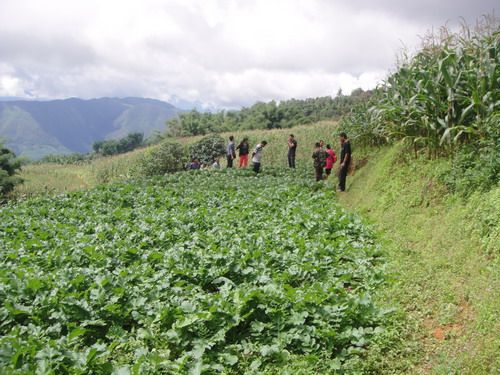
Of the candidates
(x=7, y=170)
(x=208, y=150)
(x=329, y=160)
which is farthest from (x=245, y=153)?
(x=7, y=170)

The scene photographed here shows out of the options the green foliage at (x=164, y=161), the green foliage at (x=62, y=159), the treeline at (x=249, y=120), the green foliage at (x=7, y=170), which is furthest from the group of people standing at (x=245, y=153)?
the green foliage at (x=62, y=159)

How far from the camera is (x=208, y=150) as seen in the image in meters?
28.7

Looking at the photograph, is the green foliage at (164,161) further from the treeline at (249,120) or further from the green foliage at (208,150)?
the treeline at (249,120)

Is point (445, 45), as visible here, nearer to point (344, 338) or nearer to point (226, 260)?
point (226, 260)

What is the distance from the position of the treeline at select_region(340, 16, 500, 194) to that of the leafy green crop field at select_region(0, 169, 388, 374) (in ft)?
6.88

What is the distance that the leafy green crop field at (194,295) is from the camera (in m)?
4.04

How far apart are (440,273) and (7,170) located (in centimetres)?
2829

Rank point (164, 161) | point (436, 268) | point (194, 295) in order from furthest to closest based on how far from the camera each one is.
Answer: point (164, 161), point (436, 268), point (194, 295)

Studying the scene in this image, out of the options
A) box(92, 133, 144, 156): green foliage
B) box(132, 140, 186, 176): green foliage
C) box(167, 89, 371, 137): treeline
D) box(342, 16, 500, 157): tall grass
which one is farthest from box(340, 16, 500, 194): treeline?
box(92, 133, 144, 156): green foliage

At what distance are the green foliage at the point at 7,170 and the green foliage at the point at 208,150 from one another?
1136 centimetres

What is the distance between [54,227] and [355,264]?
6.85 metres

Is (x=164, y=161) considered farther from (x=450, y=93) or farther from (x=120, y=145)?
(x=120, y=145)

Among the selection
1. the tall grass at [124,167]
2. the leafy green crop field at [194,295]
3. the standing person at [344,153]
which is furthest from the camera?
the tall grass at [124,167]

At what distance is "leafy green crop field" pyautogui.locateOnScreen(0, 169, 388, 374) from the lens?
4043mm
